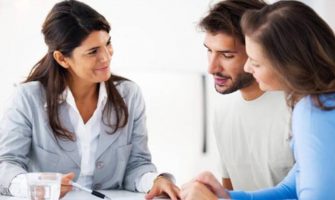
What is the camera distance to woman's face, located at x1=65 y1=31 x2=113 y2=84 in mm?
1788

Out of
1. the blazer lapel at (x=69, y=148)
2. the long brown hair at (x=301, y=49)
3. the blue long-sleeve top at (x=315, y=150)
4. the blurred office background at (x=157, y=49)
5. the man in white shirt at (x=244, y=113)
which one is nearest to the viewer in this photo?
the blue long-sleeve top at (x=315, y=150)

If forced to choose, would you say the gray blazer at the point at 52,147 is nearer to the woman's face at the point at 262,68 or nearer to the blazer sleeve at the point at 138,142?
the blazer sleeve at the point at 138,142

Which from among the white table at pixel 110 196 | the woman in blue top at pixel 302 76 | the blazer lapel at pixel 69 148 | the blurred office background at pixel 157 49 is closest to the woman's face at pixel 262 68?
the woman in blue top at pixel 302 76

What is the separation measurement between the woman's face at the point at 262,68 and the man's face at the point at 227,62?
1.34 feet

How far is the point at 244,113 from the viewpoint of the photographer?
176 cm

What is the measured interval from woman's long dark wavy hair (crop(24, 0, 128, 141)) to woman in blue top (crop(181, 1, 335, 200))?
1.99 ft

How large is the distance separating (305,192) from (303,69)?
0.92 ft

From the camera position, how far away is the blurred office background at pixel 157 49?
2.95 metres

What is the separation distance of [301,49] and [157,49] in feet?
6.28

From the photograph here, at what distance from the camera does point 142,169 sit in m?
1.79

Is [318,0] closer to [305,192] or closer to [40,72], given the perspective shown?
[40,72]

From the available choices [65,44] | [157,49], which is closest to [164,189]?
[65,44]

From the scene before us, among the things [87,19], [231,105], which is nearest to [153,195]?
[231,105]

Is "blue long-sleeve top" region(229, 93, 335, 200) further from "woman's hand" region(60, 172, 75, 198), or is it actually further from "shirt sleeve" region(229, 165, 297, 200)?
"woman's hand" region(60, 172, 75, 198)
